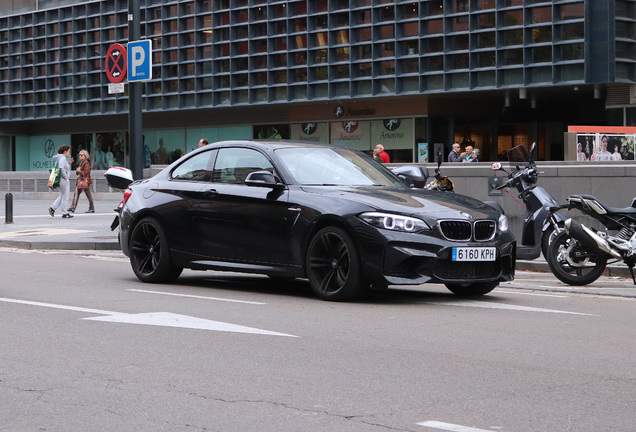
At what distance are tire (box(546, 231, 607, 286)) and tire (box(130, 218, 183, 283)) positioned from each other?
4.08m

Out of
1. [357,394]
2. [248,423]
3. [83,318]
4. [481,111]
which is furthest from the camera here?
[481,111]

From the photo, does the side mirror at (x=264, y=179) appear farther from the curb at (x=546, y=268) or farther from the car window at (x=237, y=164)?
the curb at (x=546, y=268)

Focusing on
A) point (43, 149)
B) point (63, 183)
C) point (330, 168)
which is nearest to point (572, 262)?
point (330, 168)

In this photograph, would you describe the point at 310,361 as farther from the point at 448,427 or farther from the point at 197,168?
the point at 197,168

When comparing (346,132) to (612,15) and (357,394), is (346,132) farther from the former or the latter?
(357,394)

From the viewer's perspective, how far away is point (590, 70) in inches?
1423

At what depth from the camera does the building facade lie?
37.0 metres

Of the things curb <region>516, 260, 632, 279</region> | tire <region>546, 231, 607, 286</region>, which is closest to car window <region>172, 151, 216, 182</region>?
tire <region>546, 231, 607, 286</region>

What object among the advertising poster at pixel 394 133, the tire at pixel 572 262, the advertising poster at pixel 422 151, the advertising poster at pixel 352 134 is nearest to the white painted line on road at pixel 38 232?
the tire at pixel 572 262

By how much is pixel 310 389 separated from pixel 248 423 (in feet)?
2.78

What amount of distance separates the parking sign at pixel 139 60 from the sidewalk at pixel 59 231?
279 centimetres

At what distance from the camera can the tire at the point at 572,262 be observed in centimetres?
1208

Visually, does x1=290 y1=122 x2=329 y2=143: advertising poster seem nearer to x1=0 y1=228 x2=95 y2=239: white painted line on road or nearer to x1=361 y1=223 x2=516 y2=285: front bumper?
x1=0 y1=228 x2=95 y2=239: white painted line on road

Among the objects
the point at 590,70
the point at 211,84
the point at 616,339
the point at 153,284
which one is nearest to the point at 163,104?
the point at 211,84
